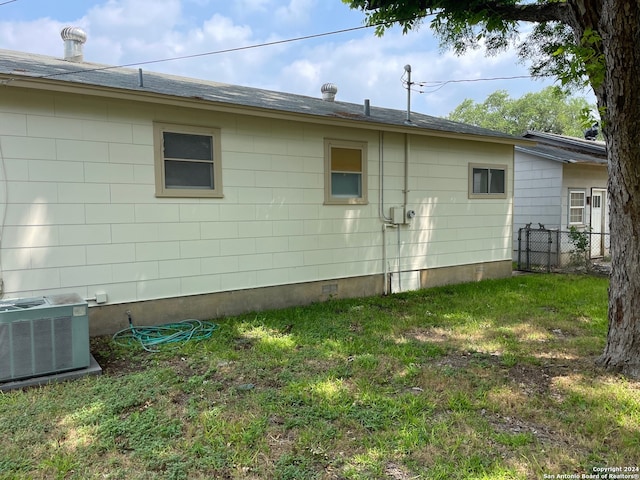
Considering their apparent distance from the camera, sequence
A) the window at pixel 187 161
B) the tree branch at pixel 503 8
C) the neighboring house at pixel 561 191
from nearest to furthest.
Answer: the tree branch at pixel 503 8, the window at pixel 187 161, the neighboring house at pixel 561 191

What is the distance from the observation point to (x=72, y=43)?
278 inches

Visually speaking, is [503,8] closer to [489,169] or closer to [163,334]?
[489,169]

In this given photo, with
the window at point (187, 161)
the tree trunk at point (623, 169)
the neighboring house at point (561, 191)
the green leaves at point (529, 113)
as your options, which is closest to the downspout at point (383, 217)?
the window at point (187, 161)

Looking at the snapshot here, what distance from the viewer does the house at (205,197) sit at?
4.39 metres

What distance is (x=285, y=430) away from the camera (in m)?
2.78

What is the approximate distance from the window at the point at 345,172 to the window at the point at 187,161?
1741mm

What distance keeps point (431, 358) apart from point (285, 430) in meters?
1.90

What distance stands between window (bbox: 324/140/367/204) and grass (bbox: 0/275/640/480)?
2.30 metres

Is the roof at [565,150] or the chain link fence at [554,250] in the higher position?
the roof at [565,150]

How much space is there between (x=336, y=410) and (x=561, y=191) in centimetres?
932

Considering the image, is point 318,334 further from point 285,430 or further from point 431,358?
point 285,430

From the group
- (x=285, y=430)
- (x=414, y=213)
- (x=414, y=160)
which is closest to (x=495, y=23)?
(x=414, y=160)

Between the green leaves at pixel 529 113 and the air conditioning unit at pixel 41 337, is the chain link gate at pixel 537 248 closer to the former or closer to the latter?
the air conditioning unit at pixel 41 337

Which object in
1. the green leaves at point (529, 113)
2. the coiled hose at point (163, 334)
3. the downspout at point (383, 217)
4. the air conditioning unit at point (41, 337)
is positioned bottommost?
the coiled hose at point (163, 334)
